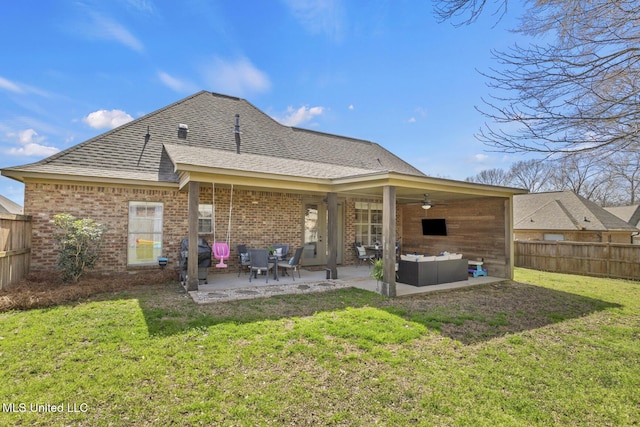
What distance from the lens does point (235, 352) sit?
394cm

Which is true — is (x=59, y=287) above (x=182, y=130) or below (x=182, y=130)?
below

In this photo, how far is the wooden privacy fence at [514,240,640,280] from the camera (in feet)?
34.0

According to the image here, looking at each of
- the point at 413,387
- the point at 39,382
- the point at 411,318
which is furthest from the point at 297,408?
the point at 411,318

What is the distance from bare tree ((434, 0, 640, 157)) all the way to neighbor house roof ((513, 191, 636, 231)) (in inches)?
599

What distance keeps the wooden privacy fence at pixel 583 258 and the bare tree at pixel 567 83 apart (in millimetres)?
8460

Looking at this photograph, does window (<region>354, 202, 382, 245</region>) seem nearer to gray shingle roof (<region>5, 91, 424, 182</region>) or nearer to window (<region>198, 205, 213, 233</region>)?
gray shingle roof (<region>5, 91, 424, 182</region>)

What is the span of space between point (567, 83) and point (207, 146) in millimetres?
9507

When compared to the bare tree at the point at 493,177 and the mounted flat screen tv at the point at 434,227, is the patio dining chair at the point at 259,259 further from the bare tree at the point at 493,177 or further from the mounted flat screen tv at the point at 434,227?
the bare tree at the point at 493,177

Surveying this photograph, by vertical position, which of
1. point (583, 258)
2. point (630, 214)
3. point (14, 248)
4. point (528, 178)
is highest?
point (528, 178)

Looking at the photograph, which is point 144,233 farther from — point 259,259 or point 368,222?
point 368,222

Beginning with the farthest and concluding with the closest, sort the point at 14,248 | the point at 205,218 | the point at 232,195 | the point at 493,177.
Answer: the point at 493,177 < the point at 232,195 < the point at 205,218 < the point at 14,248

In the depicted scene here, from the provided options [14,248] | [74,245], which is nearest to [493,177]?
[74,245]

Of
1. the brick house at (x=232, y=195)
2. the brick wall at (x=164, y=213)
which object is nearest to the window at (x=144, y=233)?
the brick house at (x=232, y=195)

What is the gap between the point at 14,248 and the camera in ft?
21.9
